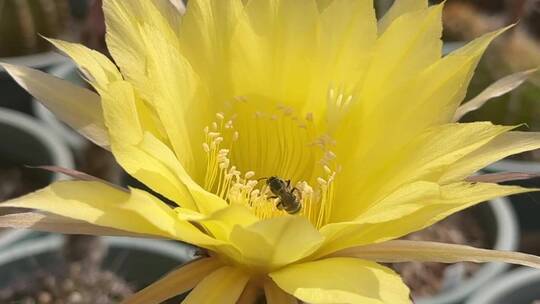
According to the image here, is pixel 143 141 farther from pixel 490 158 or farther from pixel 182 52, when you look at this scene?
pixel 490 158

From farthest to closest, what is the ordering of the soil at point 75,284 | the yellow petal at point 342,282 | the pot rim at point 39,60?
the pot rim at point 39,60 < the soil at point 75,284 < the yellow petal at point 342,282

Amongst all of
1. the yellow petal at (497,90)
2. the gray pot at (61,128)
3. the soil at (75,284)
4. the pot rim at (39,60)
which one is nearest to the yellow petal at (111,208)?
the yellow petal at (497,90)

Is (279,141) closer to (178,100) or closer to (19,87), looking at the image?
(178,100)

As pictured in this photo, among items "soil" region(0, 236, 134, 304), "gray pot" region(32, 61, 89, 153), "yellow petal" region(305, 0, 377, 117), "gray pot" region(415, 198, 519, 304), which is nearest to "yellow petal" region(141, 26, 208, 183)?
"yellow petal" region(305, 0, 377, 117)

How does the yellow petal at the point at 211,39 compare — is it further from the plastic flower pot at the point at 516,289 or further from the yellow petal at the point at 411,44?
the plastic flower pot at the point at 516,289

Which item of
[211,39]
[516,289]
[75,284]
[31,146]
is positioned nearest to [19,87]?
[31,146]

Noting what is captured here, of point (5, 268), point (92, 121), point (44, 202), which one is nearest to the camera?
point (44, 202)

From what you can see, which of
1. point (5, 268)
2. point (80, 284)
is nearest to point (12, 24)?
point (5, 268)
